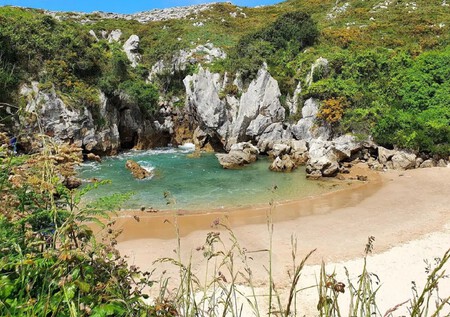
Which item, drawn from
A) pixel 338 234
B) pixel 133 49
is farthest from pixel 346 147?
pixel 133 49

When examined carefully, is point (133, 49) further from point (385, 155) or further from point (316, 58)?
point (385, 155)

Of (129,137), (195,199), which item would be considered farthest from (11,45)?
(195,199)

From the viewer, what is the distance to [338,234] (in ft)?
43.7

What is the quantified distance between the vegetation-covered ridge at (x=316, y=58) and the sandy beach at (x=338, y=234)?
8915 millimetres

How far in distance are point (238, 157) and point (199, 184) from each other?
6.28 meters

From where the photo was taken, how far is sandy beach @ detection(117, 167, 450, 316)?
10.0 m

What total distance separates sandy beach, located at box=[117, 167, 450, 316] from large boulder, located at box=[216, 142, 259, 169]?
31.3ft

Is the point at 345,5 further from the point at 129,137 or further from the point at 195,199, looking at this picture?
the point at 195,199

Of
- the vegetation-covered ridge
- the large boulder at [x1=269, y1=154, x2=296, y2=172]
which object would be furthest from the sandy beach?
the vegetation-covered ridge

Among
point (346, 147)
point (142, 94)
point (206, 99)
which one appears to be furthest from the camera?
point (142, 94)

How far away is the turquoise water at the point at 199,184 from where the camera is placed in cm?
1872

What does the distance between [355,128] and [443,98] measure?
286 inches

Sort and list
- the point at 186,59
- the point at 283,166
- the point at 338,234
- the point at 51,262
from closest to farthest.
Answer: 1. the point at 51,262
2. the point at 338,234
3. the point at 283,166
4. the point at 186,59

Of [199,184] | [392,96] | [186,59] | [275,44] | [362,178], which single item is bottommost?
[362,178]
